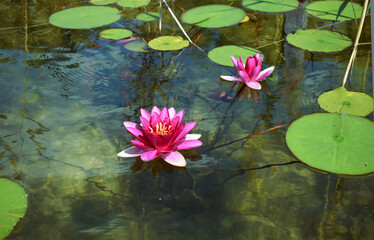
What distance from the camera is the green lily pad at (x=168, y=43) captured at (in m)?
2.87

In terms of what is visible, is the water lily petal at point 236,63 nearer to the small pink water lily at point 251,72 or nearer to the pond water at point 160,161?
the small pink water lily at point 251,72

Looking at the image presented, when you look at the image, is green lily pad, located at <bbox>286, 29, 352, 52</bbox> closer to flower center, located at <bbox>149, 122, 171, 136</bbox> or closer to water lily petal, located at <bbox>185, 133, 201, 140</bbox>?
water lily petal, located at <bbox>185, 133, 201, 140</bbox>

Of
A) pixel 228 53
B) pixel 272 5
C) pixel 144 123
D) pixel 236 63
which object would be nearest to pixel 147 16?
→ pixel 228 53

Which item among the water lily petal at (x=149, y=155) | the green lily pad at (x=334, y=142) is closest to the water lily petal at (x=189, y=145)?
the water lily petal at (x=149, y=155)

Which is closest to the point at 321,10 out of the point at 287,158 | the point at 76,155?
the point at 287,158

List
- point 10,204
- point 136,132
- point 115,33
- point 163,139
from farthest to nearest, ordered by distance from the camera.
→ 1. point 115,33
2. point 136,132
3. point 163,139
4. point 10,204

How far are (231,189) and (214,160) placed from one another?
0.68 feet

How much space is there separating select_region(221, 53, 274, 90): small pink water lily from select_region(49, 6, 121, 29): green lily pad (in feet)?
4.72

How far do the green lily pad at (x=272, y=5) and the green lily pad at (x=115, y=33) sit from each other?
1.27 metres

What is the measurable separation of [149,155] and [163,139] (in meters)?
0.11

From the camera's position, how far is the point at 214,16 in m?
3.35

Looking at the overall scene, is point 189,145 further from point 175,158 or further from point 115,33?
point 115,33

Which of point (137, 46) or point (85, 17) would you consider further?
point (85, 17)

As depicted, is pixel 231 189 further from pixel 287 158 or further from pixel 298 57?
pixel 298 57
